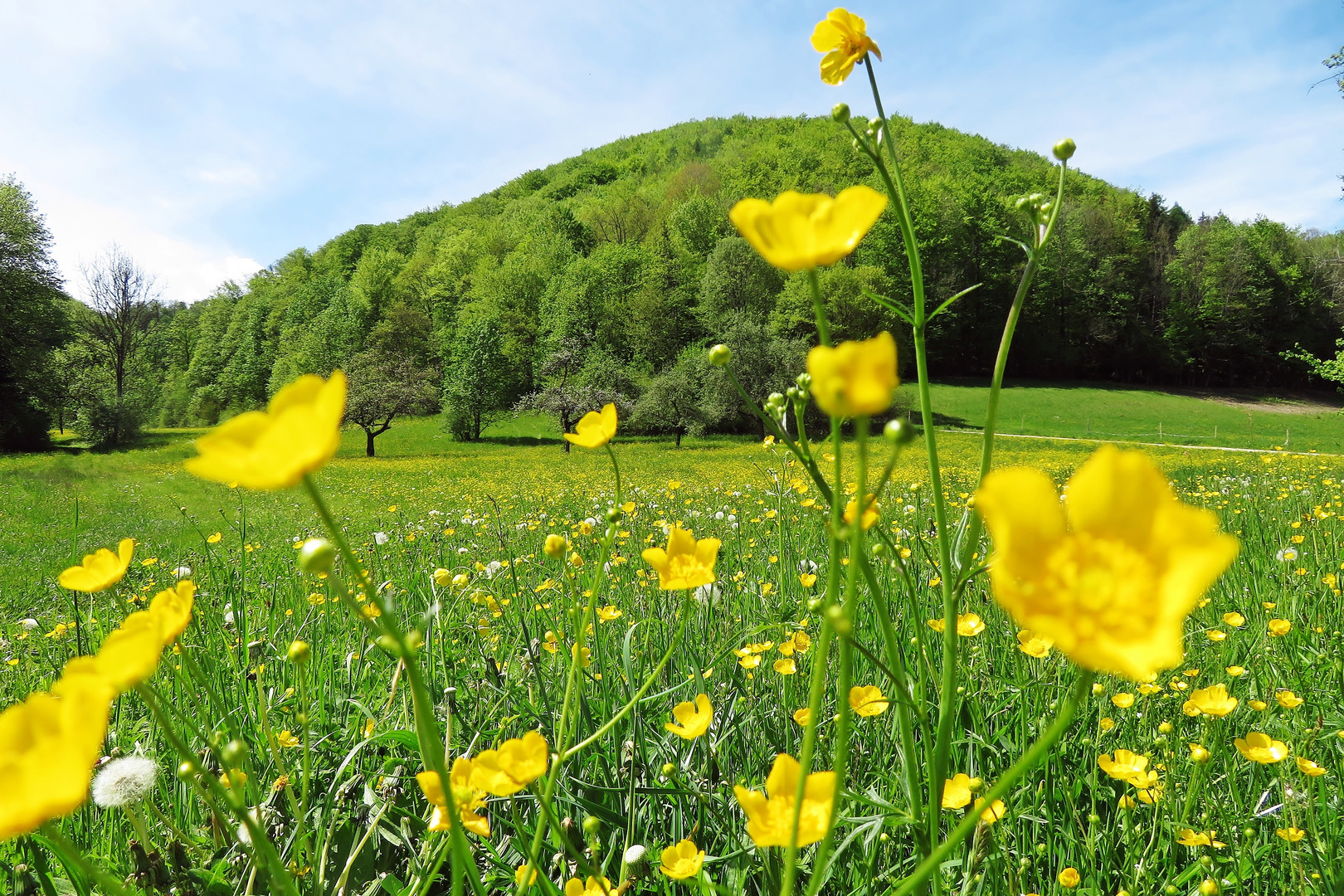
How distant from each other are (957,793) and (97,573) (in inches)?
47.2

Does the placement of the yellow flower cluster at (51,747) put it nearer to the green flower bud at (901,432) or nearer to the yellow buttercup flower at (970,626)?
the green flower bud at (901,432)

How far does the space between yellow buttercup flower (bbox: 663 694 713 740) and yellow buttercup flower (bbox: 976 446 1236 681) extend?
2.12 ft

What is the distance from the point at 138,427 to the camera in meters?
23.5

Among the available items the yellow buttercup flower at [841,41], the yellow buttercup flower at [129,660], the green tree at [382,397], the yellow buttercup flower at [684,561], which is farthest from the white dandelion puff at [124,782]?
the green tree at [382,397]

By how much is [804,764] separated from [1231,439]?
2597 centimetres

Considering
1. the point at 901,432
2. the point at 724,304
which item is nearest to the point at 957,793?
the point at 901,432

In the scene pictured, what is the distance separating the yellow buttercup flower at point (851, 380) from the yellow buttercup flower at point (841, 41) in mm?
828

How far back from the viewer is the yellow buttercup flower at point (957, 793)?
3.16ft

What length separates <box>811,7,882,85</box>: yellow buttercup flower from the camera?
960 mm

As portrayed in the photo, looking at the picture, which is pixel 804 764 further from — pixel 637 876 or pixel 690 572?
pixel 637 876

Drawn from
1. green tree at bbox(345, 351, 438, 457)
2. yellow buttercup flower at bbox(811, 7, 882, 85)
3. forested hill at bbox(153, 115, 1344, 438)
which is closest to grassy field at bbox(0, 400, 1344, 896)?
yellow buttercup flower at bbox(811, 7, 882, 85)

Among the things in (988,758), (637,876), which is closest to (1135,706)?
(988,758)

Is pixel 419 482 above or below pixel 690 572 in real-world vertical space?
below

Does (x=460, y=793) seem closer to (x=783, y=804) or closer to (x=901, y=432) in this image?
(x=783, y=804)
